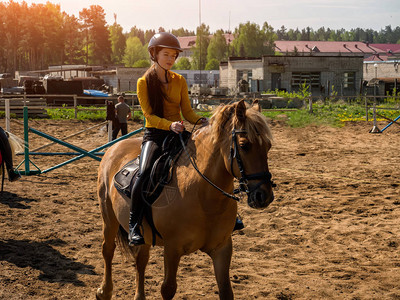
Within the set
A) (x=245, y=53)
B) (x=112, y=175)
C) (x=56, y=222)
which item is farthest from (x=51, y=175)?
(x=245, y=53)

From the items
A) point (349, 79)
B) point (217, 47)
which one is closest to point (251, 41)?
point (217, 47)

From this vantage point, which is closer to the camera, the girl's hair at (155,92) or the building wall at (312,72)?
the girl's hair at (155,92)

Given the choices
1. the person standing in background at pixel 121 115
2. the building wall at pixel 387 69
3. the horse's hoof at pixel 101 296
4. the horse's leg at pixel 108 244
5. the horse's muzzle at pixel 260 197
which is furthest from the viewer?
the building wall at pixel 387 69

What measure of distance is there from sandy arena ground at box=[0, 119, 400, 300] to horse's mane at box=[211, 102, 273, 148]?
2.26 meters

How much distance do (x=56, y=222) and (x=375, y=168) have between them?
918 cm

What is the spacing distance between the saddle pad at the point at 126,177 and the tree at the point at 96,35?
120780 millimetres

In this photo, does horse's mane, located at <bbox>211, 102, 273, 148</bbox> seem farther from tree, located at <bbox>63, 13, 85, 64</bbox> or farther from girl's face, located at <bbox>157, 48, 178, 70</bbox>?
tree, located at <bbox>63, 13, 85, 64</bbox>

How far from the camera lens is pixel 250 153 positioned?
3.45 m

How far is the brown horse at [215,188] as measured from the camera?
3449 millimetres

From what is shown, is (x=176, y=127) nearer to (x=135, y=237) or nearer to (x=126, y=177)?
(x=126, y=177)

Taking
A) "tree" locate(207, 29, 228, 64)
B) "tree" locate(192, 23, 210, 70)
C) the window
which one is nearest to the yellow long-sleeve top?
the window

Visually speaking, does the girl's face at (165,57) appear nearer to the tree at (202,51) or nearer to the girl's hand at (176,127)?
the girl's hand at (176,127)

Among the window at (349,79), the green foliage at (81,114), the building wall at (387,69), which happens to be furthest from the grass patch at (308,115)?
the building wall at (387,69)

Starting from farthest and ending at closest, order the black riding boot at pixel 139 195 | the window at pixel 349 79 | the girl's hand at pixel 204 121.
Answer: the window at pixel 349 79 → the black riding boot at pixel 139 195 → the girl's hand at pixel 204 121
